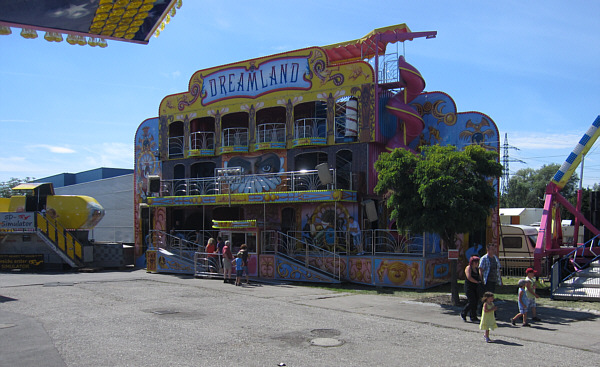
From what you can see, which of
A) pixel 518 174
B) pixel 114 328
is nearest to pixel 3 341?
pixel 114 328

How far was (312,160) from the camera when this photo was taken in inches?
944

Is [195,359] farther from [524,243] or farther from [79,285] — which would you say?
[524,243]

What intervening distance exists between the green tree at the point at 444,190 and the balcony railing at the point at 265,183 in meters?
5.46

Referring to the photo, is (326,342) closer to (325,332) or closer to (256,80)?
(325,332)

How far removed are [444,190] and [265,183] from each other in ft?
33.1

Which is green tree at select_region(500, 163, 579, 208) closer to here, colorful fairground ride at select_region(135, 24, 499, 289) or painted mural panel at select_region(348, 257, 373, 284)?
colorful fairground ride at select_region(135, 24, 499, 289)

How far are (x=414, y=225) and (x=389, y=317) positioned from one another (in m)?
3.41

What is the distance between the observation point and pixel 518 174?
7088 centimetres

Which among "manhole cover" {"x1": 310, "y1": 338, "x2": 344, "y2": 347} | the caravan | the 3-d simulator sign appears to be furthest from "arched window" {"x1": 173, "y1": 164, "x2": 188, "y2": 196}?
"manhole cover" {"x1": 310, "y1": 338, "x2": 344, "y2": 347}

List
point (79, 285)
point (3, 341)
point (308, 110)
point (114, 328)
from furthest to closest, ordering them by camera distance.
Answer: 1. point (308, 110)
2. point (79, 285)
3. point (114, 328)
4. point (3, 341)

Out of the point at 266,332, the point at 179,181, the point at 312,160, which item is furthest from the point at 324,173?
the point at 266,332

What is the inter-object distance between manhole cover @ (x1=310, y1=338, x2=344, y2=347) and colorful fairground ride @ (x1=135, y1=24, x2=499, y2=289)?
8.73 meters

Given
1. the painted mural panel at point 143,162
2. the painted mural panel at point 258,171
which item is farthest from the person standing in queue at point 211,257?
the painted mural panel at point 143,162

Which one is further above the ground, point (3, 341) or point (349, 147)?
point (349, 147)
